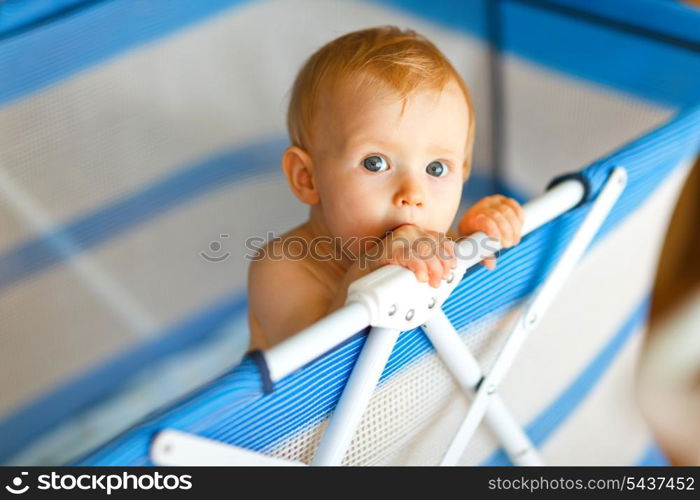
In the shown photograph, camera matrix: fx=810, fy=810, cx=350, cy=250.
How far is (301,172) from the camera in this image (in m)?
0.91

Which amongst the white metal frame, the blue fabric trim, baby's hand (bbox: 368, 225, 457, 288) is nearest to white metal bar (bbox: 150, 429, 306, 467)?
the white metal frame

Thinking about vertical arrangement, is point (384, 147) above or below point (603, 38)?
below

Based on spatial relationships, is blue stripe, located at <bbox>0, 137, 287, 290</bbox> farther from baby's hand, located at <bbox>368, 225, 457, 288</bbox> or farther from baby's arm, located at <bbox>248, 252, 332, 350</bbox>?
baby's hand, located at <bbox>368, 225, 457, 288</bbox>

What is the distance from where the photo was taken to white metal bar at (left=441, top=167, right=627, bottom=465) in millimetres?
848

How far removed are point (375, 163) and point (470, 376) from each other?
0.78ft

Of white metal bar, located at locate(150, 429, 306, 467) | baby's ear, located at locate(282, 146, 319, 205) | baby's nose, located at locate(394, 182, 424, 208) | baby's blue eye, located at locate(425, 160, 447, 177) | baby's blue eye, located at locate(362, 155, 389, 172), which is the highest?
baby's ear, located at locate(282, 146, 319, 205)

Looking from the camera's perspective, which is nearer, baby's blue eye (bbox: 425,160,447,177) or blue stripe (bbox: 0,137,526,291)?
baby's blue eye (bbox: 425,160,447,177)

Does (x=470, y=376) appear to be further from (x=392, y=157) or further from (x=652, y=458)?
(x=652, y=458)

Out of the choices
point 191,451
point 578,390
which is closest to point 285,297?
point 191,451

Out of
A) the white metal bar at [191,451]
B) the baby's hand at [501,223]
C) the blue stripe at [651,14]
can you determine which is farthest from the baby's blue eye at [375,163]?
the blue stripe at [651,14]
